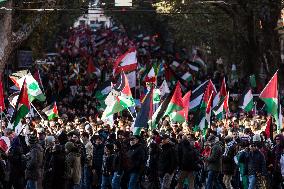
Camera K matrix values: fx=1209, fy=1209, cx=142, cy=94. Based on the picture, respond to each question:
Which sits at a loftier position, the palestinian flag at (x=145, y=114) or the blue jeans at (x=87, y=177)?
the palestinian flag at (x=145, y=114)

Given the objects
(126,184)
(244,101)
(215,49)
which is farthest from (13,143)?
(215,49)

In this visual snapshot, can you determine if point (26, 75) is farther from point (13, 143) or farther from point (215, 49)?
point (215, 49)

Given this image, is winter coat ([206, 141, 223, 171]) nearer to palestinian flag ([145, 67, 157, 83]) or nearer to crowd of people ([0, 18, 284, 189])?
crowd of people ([0, 18, 284, 189])

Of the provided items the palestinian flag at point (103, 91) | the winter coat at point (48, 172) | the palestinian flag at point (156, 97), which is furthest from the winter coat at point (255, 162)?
the palestinian flag at point (103, 91)

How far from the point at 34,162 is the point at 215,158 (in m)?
3.46

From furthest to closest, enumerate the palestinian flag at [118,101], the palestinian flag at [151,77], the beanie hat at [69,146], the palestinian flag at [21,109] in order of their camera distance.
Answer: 1. the palestinian flag at [151,77]
2. the palestinian flag at [118,101]
3. the palestinian flag at [21,109]
4. the beanie hat at [69,146]

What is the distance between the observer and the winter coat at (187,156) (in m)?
22.1

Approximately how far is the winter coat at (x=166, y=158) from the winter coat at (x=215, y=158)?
723mm

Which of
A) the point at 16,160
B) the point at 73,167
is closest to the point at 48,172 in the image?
the point at 73,167

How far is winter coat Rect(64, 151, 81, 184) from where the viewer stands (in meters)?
20.9

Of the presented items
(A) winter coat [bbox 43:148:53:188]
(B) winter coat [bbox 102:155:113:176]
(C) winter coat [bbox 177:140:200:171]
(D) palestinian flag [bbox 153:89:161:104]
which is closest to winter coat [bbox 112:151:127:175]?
(B) winter coat [bbox 102:155:113:176]

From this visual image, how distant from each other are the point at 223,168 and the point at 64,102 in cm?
1817

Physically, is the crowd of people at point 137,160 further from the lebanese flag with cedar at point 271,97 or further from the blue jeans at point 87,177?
the lebanese flag with cedar at point 271,97

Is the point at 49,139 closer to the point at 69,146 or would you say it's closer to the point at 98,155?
the point at 69,146
